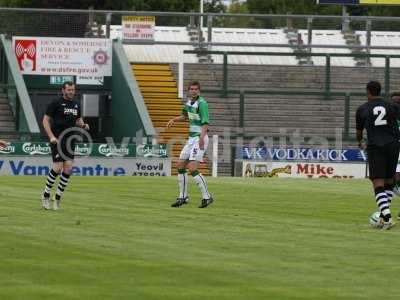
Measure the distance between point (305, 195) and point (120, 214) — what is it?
8694 millimetres

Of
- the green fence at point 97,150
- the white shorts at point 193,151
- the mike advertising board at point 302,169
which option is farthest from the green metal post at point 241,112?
the white shorts at point 193,151

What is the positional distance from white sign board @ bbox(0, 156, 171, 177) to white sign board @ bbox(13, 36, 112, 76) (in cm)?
881

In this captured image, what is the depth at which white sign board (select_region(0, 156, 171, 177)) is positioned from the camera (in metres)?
40.9

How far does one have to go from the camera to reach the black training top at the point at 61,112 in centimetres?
2264

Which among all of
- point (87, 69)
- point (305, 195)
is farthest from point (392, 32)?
point (305, 195)

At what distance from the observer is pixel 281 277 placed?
44.4 feet

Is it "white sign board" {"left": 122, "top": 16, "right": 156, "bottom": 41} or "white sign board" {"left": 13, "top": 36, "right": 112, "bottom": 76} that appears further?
"white sign board" {"left": 122, "top": 16, "right": 156, "bottom": 41}

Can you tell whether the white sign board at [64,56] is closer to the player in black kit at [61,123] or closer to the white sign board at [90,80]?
the white sign board at [90,80]

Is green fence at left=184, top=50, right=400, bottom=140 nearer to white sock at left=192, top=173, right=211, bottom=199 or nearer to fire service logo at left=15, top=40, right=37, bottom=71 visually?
fire service logo at left=15, top=40, right=37, bottom=71

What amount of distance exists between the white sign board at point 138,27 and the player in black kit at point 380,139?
107ft

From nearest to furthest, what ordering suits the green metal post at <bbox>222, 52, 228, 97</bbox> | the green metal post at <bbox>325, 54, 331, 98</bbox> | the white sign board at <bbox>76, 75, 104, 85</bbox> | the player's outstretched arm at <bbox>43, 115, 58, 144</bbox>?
the player's outstretched arm at <bbox>43, 115, 58, 144</bbox>
the white sign board at <bbox>76, 75, 104, 85</bbox>
the green metal post at <bbox>222, 52, 228, 97</bbox>
the green metal post at <bbox>325, 54, 331, 98</bbox>

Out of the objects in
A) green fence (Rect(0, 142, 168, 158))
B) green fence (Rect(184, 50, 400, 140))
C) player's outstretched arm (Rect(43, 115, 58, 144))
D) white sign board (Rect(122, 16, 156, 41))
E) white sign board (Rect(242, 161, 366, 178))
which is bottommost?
white sign board (Rect(242, 161, 366, 178))

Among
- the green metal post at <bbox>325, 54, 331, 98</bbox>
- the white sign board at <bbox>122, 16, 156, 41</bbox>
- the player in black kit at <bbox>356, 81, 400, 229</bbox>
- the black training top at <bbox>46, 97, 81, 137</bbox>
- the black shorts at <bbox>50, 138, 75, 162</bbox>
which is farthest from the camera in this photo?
the white sign board at <bbox>122, 16, 156, 41</bbox>

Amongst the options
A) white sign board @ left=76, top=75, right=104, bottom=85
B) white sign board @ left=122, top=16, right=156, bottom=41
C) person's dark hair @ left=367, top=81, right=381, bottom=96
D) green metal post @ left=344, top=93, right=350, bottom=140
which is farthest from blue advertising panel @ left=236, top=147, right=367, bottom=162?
person's dark hair @ left=367, top=81, right=381, bottom=96
